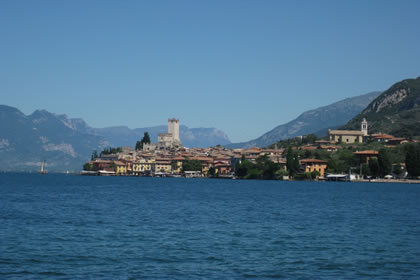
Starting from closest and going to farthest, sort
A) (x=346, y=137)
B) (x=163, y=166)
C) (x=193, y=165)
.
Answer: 1. (x=193, y=165)
2. (x=346, y=137)
3. (x=163, y=166)

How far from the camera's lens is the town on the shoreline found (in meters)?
116

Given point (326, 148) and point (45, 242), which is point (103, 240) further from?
point (326, 148)

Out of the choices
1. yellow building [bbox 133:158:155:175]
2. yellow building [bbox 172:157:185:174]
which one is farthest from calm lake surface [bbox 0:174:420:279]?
yellow building [bbox 133:158:155:175]

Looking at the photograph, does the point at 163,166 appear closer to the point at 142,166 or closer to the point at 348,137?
the point at 142,166

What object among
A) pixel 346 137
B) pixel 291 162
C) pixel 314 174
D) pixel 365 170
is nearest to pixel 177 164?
pixel 346 137

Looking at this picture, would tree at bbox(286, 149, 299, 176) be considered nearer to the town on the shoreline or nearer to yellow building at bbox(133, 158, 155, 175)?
the town on the shoreline

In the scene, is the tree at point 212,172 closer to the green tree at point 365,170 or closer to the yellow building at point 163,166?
the yellow building at point 163,166

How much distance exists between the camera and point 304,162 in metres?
131

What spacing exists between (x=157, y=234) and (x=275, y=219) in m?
10.5

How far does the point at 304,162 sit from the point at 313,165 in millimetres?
2032

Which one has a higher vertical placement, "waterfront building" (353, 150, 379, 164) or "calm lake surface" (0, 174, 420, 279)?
"waterfront building" (353, 150, 379, 164)

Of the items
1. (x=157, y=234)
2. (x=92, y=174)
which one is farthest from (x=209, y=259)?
(x=92, y=174)

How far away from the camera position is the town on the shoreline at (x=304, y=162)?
116m

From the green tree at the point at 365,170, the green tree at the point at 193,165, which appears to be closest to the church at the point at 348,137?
the green tree at the point at 193,165
